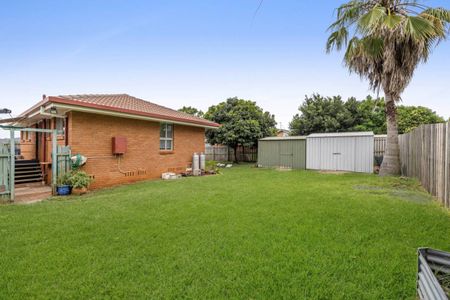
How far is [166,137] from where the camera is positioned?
11.8m

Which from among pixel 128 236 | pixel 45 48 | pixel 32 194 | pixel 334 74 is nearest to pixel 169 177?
pixel 32 194

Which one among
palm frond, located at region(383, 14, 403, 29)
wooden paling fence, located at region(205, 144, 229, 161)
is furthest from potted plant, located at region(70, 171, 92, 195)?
wooden paling fence, located at region(205, 144, 229, 161)

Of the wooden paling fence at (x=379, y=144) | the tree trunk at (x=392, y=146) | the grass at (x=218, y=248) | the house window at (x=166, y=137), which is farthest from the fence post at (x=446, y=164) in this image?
the wooden paling fence at (x=379, y=144)

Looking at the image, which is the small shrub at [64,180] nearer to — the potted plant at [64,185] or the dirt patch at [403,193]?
the potted plant at [64,185]

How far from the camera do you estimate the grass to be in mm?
2309

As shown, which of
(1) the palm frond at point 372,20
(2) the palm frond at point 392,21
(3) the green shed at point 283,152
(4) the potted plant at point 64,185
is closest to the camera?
(4) the potted plant at point 64,185

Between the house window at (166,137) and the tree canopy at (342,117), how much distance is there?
614 inches

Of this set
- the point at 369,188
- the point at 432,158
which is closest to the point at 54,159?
the point at 369,188

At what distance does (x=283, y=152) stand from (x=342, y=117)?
395 inches

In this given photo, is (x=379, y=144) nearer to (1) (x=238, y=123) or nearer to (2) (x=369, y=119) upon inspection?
(1) (x=238, y=123)

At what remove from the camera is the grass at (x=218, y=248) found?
7.57 feet

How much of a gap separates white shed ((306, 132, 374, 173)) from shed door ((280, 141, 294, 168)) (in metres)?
1.08

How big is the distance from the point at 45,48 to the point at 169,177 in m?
8.22

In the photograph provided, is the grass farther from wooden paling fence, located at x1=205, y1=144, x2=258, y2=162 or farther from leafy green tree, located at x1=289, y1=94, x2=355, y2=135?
leafy green tree, located at x1=289, y1=94, x2=355, y2=135
